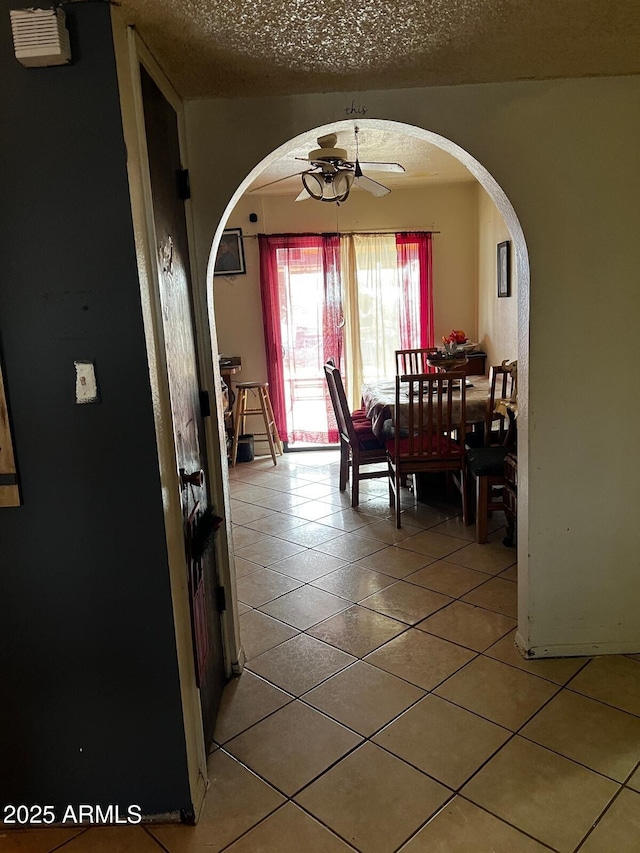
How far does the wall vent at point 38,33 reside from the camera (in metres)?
1.37

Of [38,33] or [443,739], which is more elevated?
[38,33]

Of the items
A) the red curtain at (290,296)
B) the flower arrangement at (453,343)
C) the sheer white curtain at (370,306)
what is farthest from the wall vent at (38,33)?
the sheer white curtain at (370,306)

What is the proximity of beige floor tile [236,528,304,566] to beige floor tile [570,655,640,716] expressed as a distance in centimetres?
176

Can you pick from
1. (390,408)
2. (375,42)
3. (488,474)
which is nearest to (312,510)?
(390,408)

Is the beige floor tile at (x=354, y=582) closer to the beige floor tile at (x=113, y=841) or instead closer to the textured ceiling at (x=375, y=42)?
the beige floor tile at (x=113, y=841)

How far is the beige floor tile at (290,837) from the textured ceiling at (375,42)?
2.11 meters

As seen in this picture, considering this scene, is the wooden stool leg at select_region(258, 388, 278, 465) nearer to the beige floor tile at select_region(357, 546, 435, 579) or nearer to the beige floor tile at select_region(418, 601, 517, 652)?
the beige floor tile at select_region(357, 546, 435, 579)

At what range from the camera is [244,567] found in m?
3.47

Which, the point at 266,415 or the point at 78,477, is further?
the point at 266,415

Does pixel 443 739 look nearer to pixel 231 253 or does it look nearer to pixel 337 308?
pixel 337 308

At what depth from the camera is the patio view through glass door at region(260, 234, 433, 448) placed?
5.95 m

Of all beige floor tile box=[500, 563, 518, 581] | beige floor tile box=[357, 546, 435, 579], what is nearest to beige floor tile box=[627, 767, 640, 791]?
beige floor tile box=[500, 563, 518, 581]

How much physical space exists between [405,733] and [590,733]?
0.59 m

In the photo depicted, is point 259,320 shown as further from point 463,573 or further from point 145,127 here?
point 145,127
